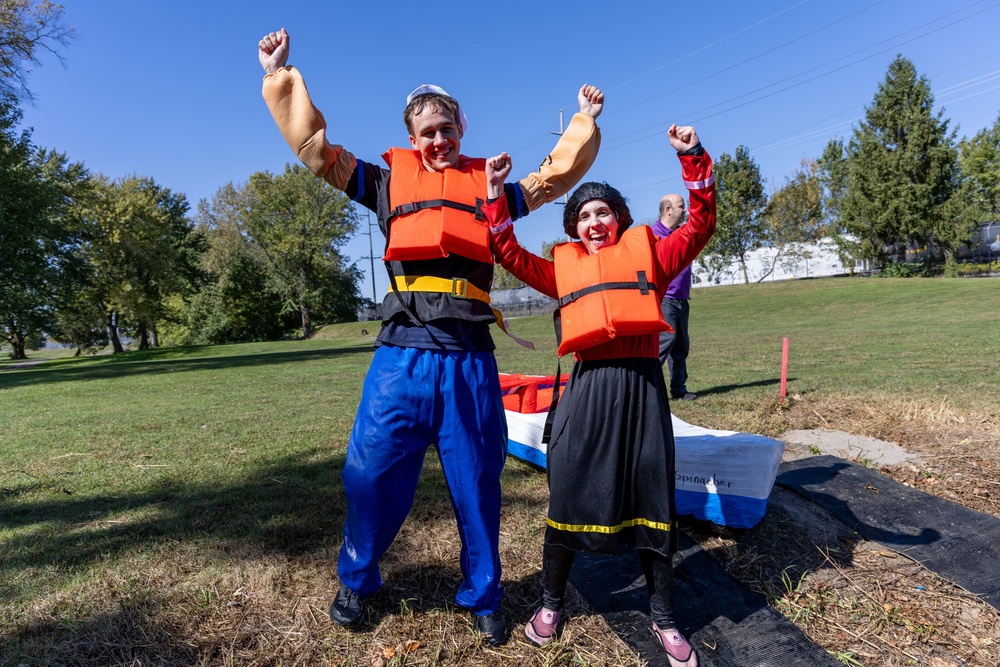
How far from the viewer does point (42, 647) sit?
2.51 m

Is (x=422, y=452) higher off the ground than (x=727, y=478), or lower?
higher

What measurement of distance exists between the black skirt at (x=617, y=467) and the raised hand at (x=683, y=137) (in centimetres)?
95

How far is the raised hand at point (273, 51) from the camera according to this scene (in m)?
2.69

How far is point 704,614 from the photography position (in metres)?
2.94

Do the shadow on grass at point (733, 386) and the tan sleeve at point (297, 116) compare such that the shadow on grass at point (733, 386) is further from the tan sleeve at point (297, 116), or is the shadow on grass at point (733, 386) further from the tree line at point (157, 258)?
the tree line at point (157, 258)

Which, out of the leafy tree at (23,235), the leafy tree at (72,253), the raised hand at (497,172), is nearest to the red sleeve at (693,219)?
the raised hand at (497,172)

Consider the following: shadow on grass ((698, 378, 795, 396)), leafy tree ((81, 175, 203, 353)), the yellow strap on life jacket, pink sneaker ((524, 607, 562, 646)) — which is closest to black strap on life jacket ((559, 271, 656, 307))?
the yellow strap on life jacket

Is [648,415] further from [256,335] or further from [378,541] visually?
[256,335]

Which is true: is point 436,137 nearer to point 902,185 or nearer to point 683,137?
point 683,137

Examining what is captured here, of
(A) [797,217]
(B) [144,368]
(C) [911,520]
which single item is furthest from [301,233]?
(C) [911,520]

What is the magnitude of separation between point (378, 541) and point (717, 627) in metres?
1.65

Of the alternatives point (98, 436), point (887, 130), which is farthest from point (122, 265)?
point (887, 130)

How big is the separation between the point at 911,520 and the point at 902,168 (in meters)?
40.3

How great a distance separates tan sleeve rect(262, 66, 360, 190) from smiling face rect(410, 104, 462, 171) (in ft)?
1.36
